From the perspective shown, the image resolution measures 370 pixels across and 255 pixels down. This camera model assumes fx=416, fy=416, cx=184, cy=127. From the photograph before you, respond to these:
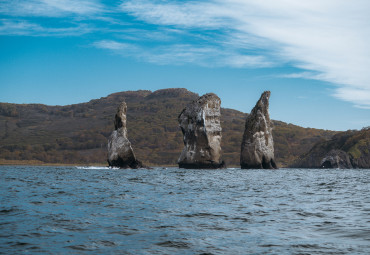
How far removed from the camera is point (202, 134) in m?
82.2

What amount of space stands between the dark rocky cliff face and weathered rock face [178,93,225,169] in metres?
51.2

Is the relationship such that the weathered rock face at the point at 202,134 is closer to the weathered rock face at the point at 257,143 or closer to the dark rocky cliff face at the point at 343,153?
the weathered rock face at the point at 257,143

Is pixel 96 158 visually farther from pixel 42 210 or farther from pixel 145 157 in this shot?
pixel 42 210

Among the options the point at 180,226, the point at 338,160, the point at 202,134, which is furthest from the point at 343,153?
the point at 180,226

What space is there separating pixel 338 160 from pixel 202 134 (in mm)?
56045

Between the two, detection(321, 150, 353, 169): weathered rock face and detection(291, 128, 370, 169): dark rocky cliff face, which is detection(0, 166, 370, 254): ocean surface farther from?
detection(291, 128, 370, 169): dark rocky cliff face

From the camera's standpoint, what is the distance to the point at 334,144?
144 meters

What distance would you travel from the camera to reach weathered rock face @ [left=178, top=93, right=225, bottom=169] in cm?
→ 8162

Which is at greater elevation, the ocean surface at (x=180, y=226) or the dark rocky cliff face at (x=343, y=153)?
the dark rocky cliff face at (x=343, y=153)

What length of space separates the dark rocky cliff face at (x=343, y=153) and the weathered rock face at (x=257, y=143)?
132 ft

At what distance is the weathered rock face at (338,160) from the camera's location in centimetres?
11944

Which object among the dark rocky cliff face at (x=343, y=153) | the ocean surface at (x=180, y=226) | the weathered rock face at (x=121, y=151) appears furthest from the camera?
the dark rocky cliff face at (x=343, y=153)

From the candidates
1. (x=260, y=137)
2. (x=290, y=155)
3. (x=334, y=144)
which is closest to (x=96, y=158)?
(x=290, y=155)

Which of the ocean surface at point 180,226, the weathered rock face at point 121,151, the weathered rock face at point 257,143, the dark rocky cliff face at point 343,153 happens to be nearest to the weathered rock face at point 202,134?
the weathered rock face at point 257,143
